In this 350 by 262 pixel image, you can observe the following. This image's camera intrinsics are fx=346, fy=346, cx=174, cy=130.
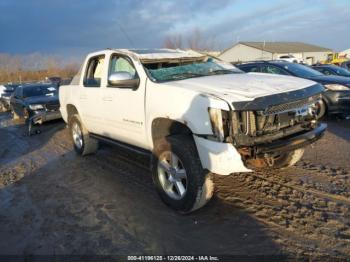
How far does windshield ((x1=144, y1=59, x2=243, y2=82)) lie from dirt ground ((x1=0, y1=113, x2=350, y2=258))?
1.68 meters

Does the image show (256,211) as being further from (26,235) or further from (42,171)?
(42,171)

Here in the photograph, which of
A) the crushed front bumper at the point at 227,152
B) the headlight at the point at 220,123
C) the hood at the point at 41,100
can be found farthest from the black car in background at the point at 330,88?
the hood at the point at 41,100

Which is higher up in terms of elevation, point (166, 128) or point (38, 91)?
point (166, 128)

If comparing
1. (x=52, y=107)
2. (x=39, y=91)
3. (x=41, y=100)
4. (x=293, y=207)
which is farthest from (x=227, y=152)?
(x=39, y=91)

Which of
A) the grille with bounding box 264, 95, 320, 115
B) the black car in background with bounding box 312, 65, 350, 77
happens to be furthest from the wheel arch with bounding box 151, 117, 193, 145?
the black car in background with bounding box 312, 65, 350, 77

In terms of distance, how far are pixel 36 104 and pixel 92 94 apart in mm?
7181

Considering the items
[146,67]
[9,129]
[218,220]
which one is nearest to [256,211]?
[218,220]

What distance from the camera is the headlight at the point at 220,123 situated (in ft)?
12.3

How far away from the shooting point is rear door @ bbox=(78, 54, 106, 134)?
596 cm

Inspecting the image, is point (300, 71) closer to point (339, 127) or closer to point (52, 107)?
point (339, 127)

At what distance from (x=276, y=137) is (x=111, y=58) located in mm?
3060

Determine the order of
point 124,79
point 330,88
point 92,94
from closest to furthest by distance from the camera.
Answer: point 124,79, point 92,94, point 330,88

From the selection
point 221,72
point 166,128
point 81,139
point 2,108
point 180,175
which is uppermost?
point 221,72

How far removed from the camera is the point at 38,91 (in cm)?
1370
